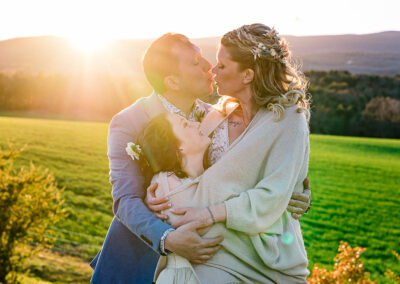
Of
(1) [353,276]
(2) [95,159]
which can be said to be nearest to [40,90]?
(2) [95,159]

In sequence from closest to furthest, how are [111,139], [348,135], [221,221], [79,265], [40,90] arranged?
[221,221], [111,139], [79,265], [348,135], [40,90]

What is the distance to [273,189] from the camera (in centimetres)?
233

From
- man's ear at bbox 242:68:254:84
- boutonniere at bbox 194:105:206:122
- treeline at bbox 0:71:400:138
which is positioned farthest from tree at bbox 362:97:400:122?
man's ear at bbox 242:68:254:84

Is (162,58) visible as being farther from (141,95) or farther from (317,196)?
(141,95)

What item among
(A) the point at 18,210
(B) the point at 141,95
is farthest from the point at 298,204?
(B) the point at 141,95

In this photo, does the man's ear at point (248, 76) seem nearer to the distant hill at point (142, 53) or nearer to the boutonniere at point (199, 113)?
the boutonniere at point (199, 113)

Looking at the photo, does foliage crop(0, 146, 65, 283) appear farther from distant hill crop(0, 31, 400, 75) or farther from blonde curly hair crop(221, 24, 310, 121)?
distant hill crop(0, 31, 400, 75)

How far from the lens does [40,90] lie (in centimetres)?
4850

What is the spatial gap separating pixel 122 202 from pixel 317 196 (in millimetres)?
18145

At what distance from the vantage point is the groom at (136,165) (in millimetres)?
2566

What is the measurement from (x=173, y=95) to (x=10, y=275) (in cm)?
758

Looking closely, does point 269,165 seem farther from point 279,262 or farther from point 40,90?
point 40,90

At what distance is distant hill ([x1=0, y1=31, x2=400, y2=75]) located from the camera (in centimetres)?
6219

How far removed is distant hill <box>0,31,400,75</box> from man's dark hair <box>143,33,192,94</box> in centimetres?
5230
